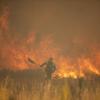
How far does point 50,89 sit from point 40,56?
0.52 m

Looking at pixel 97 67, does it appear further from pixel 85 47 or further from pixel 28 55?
pixel 28 55

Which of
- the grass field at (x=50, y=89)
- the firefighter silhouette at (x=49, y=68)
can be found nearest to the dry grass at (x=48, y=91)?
the grass field at (x=50, y=89)

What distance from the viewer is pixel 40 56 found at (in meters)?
3.40

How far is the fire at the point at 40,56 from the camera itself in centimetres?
337

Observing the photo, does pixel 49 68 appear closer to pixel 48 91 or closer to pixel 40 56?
pixel 40 56

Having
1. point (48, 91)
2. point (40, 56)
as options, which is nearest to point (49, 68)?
point (40, 56)

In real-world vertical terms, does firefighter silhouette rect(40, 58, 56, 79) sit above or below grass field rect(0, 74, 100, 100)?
above

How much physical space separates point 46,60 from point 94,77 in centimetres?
77

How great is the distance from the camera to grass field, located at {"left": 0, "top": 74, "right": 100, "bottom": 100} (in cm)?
331

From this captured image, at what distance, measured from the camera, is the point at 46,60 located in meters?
3.40

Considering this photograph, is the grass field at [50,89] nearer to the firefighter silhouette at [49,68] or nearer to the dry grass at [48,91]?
the dry grass at [48,91]

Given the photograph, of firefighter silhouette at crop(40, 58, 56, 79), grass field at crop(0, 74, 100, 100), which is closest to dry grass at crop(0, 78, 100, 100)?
grass field at crop(0, 74, 100, 100)

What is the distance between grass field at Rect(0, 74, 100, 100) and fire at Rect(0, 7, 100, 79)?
0.44ft

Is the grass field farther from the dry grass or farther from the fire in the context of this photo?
the fire
